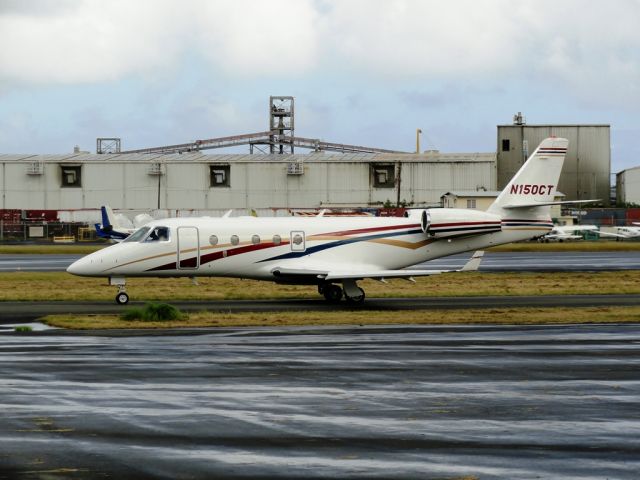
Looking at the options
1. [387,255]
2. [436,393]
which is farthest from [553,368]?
[387,255]

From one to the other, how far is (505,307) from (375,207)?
248 feet

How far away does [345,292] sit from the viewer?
→ 36.7 m

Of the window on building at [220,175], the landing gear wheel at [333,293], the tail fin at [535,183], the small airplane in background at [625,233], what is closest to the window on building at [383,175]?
the window on building at [220,175]

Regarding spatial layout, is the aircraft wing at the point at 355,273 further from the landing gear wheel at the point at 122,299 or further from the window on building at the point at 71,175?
the window on building at the point at 71,175

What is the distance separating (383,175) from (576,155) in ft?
82.5

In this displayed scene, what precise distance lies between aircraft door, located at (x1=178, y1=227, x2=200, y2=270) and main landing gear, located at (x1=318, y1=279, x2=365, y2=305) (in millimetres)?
4718

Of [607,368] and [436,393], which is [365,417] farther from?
[607,368]

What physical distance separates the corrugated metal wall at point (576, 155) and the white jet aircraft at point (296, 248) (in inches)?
3279

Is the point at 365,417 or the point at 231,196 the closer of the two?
the point at 365,417

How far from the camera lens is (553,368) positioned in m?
20.0

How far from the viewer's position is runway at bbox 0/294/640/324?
111 ft

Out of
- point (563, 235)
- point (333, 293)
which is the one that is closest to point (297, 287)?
point (333, 293)

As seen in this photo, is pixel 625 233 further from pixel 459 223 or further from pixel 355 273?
pixel 355 273

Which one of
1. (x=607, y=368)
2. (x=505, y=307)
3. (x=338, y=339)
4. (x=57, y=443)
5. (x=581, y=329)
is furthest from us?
(x=505, y=307)
